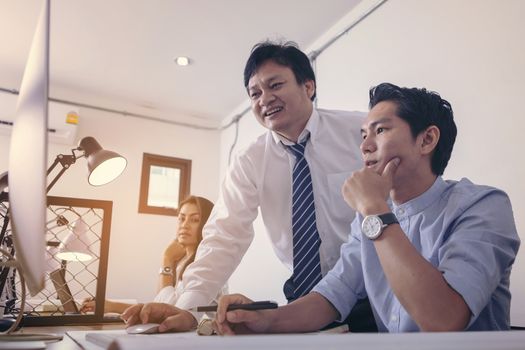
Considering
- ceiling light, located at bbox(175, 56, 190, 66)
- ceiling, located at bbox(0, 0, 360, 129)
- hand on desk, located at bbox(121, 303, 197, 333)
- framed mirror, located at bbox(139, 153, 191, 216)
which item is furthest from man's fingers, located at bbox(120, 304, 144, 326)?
framed mirror, located at bbox(139, 153, 191, 216)

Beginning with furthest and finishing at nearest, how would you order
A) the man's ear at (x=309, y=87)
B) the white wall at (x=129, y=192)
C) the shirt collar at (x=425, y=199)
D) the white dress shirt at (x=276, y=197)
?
the white wall at (x=129, y=192) → the man's ear at (x=309, y=87) → the white dress shirt at (x=276, y=197) → the shirt collar at (x=425, y=199)

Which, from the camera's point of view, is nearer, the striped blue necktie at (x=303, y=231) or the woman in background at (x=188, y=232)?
the striped blue necktie at (x=303, y=231)

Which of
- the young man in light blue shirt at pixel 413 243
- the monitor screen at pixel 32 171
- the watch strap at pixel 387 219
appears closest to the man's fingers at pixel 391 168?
the young man in light blue shirt at pixel 413 243

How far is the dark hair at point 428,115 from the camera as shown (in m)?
1.07

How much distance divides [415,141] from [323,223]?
0.57 m

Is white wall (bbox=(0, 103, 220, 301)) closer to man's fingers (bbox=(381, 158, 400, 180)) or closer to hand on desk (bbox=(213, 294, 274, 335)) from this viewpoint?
hand on desk (bbox=(213, 294, 274, 335))

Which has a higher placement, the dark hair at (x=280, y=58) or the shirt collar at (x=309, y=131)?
the dark hair at (x=280, y=58)

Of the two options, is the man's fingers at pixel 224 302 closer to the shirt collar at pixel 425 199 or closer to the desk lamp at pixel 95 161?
the shirt collar at pixel 425 199

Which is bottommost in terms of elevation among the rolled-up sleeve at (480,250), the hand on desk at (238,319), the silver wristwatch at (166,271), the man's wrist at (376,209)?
the silver wristwatch at (166,271)

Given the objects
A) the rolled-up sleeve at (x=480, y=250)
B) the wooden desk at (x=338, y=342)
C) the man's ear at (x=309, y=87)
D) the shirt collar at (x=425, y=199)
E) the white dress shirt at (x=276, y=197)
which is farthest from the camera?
the man's ear at (x=309, y=87)

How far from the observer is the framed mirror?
159 inches

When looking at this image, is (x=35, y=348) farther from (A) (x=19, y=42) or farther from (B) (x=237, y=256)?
(A) (x=19, y=42)

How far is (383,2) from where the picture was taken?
95.6 inches

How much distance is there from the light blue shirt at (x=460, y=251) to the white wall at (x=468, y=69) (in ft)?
2.63
